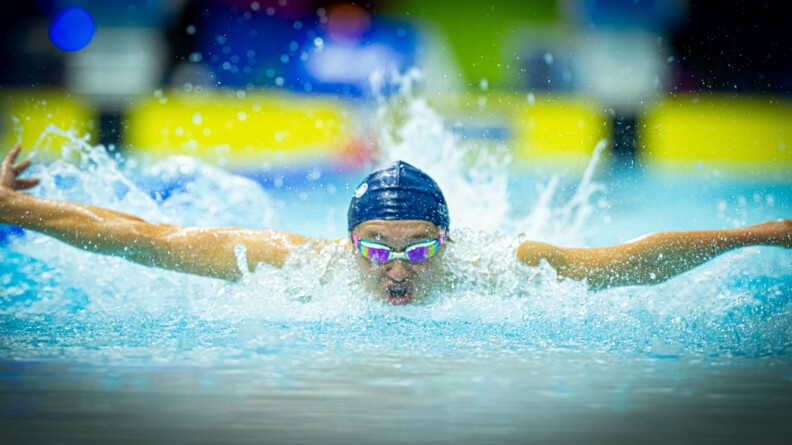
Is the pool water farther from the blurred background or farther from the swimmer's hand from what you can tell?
the blurred background

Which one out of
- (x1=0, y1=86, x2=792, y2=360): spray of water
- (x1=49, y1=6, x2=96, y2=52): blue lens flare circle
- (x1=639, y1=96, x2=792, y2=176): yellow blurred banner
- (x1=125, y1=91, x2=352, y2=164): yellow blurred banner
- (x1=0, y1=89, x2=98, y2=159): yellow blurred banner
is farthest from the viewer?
(x1=49, y1=6, x2=96, y2=52): blue lens flare circle

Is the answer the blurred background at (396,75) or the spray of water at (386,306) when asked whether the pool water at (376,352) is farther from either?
the blurred background at (396,75)

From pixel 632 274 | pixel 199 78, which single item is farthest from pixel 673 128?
pixel 632 274

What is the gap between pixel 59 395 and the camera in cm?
243

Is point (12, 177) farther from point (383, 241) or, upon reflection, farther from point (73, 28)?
point (73, 28)

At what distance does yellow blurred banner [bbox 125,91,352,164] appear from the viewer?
9.91 metres

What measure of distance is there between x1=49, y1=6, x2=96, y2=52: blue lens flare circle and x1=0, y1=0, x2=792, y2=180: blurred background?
21mm

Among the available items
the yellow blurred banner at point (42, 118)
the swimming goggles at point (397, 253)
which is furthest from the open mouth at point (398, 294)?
the yellow blurred banner at point (42, 118)

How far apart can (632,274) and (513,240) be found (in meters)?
0.52

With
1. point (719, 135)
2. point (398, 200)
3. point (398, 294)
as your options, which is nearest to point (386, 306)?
point (398, 294)

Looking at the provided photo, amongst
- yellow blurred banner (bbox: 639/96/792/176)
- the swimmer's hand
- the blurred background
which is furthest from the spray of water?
yellow blurred banner (bbox: 639/96/792/176)

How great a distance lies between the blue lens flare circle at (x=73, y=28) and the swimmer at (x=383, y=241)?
7.70m

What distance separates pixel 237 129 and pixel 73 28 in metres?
2.99

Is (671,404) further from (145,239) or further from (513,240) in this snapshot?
(145,239)
